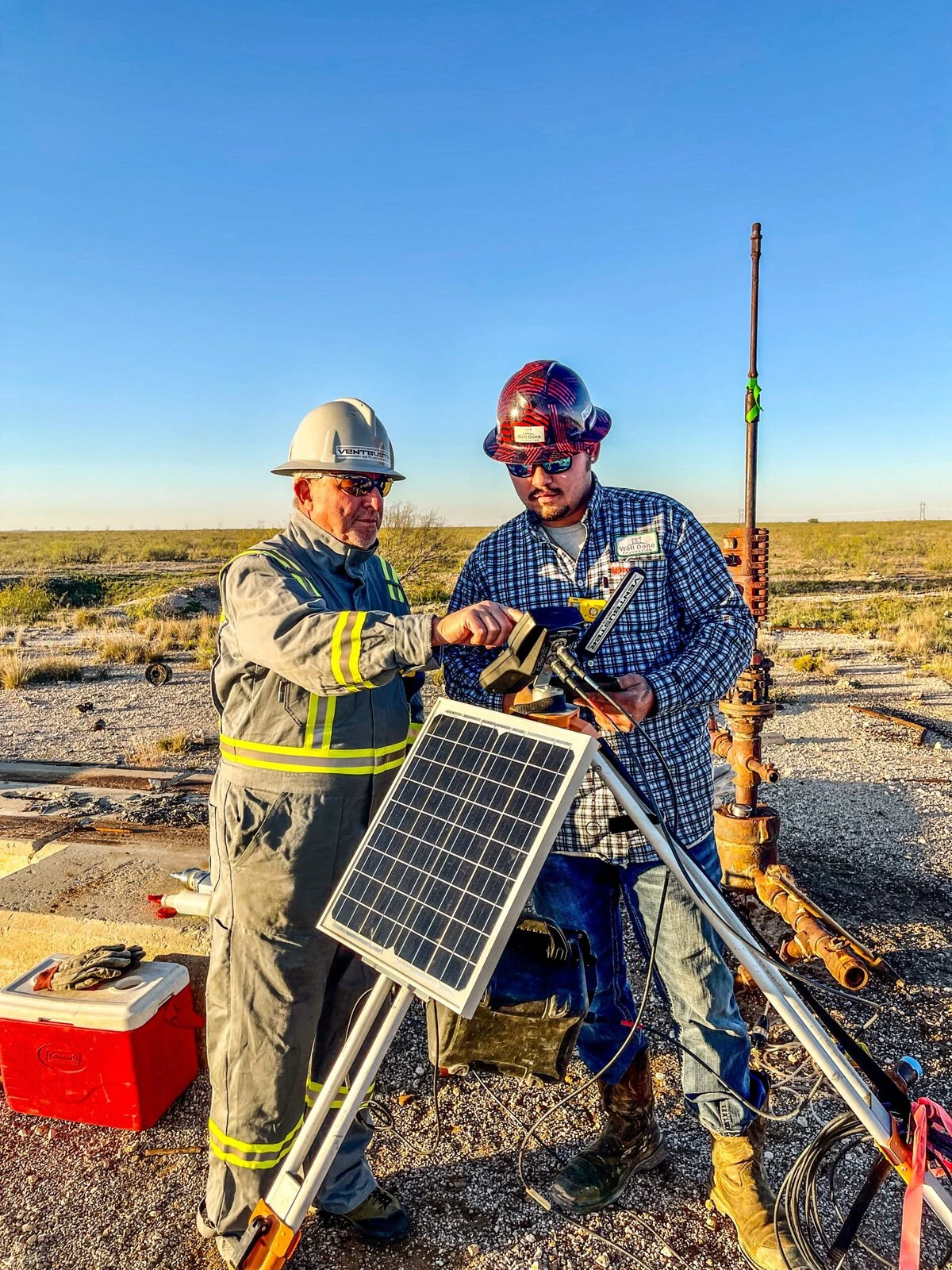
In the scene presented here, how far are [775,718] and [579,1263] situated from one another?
1017 centimetres

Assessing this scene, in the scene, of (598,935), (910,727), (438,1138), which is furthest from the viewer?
(910,727)

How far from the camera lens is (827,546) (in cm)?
5972

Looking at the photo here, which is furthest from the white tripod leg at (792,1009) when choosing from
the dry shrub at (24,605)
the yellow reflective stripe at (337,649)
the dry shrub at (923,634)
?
the dry shrub at (24,605)

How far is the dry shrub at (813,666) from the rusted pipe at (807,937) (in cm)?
1230

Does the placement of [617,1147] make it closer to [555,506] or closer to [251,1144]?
[251,1144]

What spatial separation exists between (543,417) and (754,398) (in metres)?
2.20

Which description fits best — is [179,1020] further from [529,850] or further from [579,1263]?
[529,850]

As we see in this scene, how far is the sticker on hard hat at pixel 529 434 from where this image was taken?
121 inches

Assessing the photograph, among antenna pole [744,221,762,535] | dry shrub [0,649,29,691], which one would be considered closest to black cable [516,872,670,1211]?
antenna pole [744,221,762,535]

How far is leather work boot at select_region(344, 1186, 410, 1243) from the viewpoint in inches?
121

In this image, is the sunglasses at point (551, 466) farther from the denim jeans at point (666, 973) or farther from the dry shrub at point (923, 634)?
the dry shrub at point (923, 634)

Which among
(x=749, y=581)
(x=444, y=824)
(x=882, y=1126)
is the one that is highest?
(x=749, y=581)

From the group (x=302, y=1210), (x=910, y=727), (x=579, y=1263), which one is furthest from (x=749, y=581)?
(x=910, y=727)

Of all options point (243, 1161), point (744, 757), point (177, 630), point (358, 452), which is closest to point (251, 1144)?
point (243, 1161)
